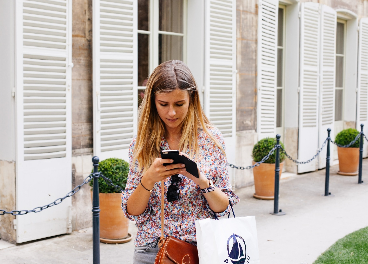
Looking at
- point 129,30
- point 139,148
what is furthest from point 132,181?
point 129,30

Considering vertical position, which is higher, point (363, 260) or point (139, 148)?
point (139, 148)

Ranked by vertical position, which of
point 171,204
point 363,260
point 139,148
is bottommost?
point 363,260

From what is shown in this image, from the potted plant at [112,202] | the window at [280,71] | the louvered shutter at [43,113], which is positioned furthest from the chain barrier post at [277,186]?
the window at [280,71]

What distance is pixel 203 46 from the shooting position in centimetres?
770

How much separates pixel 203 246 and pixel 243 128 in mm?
6848

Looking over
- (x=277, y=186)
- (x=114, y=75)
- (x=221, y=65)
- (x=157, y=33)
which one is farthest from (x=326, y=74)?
(x=114, y=75)

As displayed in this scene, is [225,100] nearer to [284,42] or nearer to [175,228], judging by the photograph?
[284,42]

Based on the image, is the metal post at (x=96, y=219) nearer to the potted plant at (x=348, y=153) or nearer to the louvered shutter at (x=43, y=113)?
the louvered shutter at (x=43, y=113)

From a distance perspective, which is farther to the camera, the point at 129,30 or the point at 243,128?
the point at 243,128

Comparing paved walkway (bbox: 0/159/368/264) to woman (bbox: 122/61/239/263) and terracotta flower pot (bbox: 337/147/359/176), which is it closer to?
terracotta flower pot (bbox: 337/147/359/176)

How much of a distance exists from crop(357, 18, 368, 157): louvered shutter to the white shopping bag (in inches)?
447

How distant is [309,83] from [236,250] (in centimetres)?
884

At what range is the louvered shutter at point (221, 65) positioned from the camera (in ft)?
25.5

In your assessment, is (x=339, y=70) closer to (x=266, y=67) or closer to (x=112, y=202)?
(x=266, y=67)
